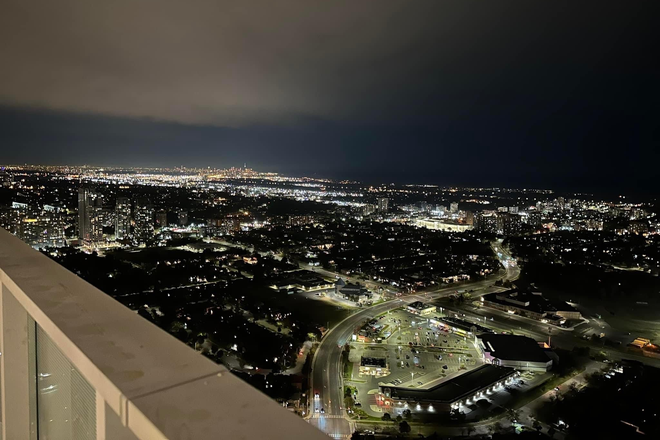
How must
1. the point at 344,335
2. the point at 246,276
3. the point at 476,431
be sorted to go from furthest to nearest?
the point at 246,276 < the point at 344,335 < the point at 476,431

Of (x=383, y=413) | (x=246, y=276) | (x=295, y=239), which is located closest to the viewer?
(x=383, y=413)

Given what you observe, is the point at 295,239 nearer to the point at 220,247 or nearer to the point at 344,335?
the point at 220,247

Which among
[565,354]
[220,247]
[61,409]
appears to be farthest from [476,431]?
[220,247]

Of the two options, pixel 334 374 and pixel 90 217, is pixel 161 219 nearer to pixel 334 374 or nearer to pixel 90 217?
pixel 90 217

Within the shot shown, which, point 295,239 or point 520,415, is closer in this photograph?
point 520,415

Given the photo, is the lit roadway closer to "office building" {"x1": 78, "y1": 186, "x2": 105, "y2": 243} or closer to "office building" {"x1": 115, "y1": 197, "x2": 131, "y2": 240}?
"office building" {"x1": 78, "y1": 186, "x2": 105, "y2": 243}

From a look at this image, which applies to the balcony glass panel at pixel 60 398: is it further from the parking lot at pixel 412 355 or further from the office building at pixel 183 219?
the office building at pixel 183 219

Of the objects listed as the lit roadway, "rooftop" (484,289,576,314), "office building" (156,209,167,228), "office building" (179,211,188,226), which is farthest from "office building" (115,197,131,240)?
"rooftop" (484,289,576,314)

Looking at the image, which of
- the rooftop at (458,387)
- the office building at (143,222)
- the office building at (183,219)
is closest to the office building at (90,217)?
the office building at (143,222)

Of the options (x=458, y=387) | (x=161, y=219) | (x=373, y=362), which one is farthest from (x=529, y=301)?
(x=161, y=219)
